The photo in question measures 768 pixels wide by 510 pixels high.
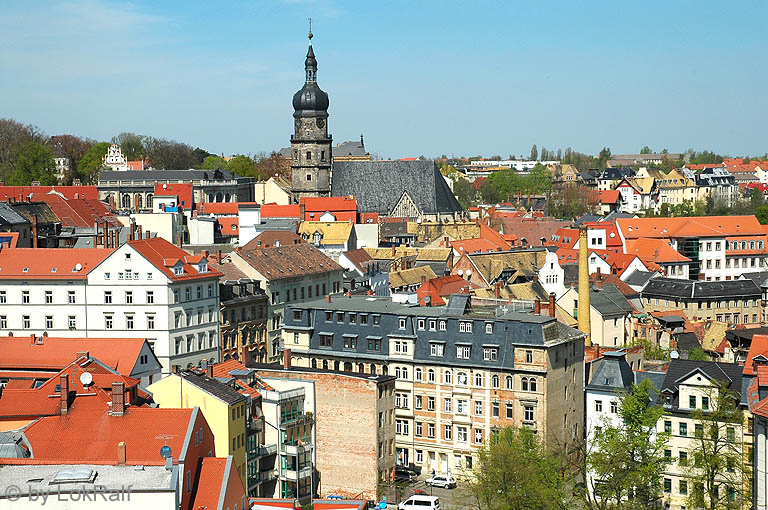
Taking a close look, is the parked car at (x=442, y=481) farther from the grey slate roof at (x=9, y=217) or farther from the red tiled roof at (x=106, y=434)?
the grey slate roof at (x=9, y=217)

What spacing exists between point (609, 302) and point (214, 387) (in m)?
39.4

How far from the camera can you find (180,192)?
138 meters

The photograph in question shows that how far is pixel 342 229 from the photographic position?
115 metres

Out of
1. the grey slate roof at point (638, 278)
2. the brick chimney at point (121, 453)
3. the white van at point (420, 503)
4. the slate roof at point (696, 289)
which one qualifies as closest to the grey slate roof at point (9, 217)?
the white van at point (420, 503)

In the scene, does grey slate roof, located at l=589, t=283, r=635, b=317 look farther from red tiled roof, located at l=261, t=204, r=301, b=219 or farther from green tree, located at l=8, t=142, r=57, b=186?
green tree, located at l=8, t=142, r=57, b=186

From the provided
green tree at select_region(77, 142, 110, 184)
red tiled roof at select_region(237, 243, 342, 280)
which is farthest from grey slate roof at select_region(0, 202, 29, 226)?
green tree at select_region(77, 142, 110, 184)

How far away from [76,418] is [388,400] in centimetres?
1856

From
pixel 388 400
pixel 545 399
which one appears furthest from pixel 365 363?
pixel 545 399

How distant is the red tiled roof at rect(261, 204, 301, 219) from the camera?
127 metres

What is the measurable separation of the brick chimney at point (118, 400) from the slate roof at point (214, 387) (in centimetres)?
545

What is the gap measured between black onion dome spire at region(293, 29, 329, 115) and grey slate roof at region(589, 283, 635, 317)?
64676 millimetres

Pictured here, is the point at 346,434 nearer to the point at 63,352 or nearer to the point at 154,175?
the point at 63,352

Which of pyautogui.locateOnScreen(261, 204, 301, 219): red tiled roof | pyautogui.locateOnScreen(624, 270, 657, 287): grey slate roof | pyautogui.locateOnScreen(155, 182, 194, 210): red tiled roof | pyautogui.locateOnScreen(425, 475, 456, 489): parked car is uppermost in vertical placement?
pyautogui.locateOnScreen(155, 182, 194, 210): red tiled roof

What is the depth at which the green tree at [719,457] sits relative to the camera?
50844 millimetres
